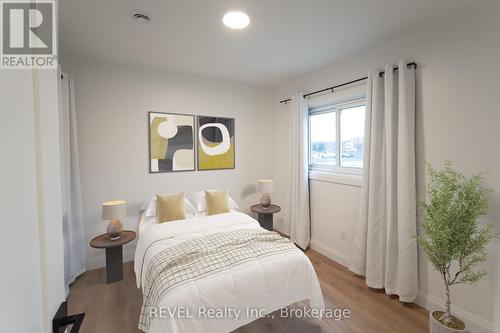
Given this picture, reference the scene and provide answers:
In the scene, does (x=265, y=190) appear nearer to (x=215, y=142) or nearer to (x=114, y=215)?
(x=215, y=142)

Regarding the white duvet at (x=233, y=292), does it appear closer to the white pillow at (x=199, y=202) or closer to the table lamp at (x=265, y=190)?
the white pillow at (x=199, y=202)

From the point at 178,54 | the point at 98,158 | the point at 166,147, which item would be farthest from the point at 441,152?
the point at 98,158

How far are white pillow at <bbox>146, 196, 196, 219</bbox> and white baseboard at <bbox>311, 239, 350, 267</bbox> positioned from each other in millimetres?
1849

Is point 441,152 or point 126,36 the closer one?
point 441,152

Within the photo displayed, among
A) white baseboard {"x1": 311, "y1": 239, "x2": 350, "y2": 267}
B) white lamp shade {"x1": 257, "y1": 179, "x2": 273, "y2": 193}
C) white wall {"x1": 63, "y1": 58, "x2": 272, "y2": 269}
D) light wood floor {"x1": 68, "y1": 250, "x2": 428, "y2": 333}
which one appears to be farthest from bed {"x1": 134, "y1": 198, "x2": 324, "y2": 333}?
white lamp shade {"x1": 257, "y1": 179, "x2": 273, "y2": 193}

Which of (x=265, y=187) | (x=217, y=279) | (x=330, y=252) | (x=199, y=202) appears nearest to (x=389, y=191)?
(x=330, y=252)

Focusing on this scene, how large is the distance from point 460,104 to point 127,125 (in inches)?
140

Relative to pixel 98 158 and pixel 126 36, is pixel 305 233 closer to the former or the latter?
pixel 98 158

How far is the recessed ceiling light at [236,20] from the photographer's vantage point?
1.92 m

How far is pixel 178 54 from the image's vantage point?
2684 millimetres

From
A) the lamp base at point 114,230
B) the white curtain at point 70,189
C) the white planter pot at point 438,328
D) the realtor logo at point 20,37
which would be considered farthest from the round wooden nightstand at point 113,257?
the white planter pot at point 438,328

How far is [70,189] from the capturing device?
254 centimetres

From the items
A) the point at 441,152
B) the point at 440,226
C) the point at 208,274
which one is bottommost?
the point at 208,274

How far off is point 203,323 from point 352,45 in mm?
2937
